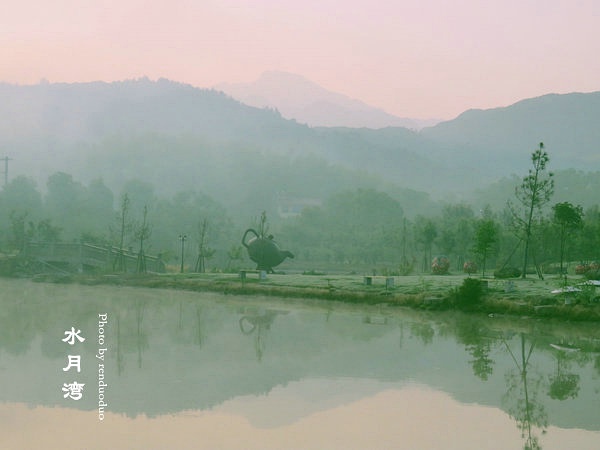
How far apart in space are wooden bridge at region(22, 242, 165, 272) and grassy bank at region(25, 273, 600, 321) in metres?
6.42

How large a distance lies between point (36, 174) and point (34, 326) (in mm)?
144113

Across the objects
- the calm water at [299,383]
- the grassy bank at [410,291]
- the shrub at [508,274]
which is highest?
the shrub at [508,274]

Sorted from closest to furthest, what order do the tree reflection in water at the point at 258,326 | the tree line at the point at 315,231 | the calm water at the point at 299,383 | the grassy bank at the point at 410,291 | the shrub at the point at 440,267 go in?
the calm water at the point at 299,383
the tree reflection in water at the point at 258,326
the grassy bank at the point at 410,291
the shrub at the point at 440,267
the tree line at the point at 315,231

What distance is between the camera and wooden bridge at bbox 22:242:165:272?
51.0 metres

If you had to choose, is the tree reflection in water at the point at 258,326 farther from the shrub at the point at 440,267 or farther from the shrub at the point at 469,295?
the shrub at the point at 440,267

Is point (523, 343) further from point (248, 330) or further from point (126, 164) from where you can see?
point (126, 164)

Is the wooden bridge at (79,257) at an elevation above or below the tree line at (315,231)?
below

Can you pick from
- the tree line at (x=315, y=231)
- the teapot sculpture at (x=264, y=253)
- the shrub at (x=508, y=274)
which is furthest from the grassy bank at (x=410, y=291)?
the tree line at (x=315, y=231)

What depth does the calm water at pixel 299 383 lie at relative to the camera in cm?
1145

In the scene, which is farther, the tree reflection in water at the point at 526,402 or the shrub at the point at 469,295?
the shrub at the point at 469,295

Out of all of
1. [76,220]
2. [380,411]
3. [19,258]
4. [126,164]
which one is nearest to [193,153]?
[126,164]

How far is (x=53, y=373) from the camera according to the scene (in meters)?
16.0

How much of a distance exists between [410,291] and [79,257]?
88.5 ft

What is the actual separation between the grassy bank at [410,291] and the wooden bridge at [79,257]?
6.42 meters
